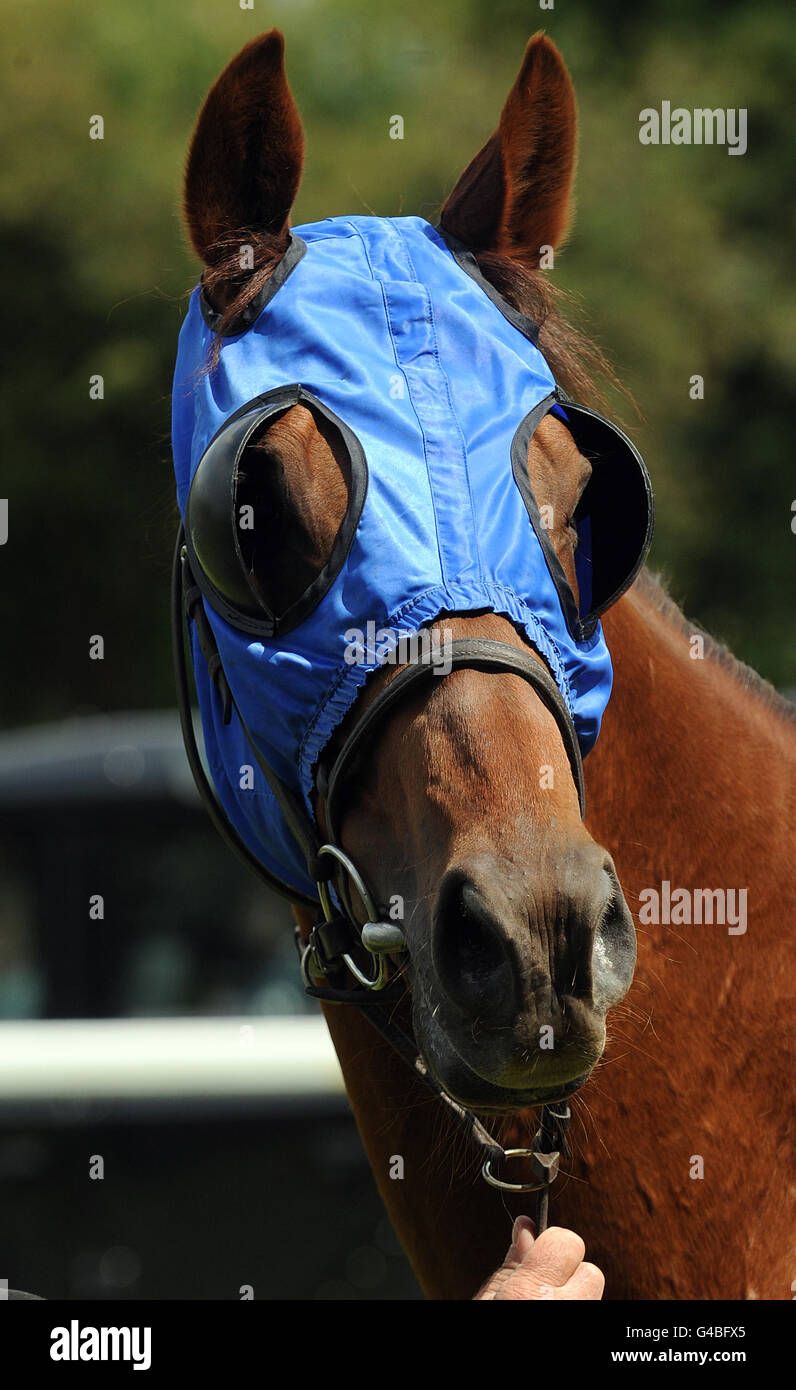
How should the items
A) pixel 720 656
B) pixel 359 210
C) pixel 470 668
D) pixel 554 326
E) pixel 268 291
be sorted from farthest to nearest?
pixel 359 210 < pixel 720 656 < pixel 554 326 < pixel 268 291 < pixel 470 668

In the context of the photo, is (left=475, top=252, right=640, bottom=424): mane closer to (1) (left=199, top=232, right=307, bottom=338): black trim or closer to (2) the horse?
(2) the horse

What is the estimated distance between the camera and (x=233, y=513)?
1938mm

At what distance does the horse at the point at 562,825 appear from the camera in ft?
5.87

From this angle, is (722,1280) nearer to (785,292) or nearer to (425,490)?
(425,490)

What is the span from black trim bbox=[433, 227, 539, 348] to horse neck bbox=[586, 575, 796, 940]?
0.52 meters

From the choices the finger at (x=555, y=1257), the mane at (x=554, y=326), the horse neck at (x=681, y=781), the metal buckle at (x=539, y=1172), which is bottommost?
the finger at (x=555, y=1257)

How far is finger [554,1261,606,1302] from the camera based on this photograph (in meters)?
1.92

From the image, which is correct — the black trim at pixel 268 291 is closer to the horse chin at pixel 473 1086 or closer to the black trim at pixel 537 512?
the black trim at pixel 537 512

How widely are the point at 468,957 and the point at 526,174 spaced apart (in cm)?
143

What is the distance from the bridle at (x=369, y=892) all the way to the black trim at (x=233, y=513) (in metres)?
0.19

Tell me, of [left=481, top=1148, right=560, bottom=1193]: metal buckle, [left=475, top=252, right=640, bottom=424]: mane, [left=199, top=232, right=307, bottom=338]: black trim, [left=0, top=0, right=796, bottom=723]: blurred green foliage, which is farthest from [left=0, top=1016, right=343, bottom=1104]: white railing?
[left=199, top=232, right=307, bottom=338]: black trim

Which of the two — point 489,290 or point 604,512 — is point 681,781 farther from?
point 489,290

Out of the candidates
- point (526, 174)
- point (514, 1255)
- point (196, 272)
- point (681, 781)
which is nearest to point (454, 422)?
point (526, 174)

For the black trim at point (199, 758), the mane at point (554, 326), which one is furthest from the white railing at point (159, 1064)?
the mane at point (554, 326)
